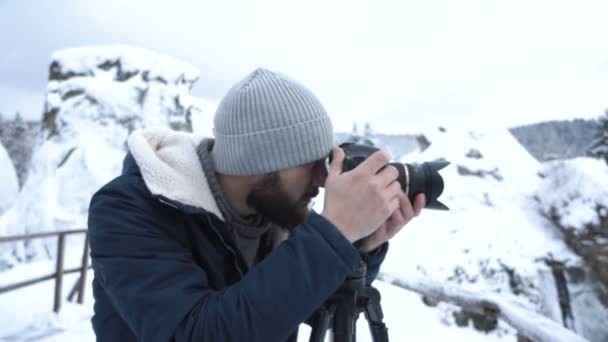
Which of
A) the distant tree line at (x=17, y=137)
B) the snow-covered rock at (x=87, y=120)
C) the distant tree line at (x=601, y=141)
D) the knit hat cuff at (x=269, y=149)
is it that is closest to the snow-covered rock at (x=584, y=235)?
the distant tree line at (x=601, y=141)

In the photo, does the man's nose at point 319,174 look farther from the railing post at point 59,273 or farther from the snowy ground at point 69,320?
the railing post at point 59,273

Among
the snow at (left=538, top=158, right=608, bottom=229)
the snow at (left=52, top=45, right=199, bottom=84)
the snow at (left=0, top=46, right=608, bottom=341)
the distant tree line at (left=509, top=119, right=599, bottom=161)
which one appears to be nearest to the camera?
the snow at (left=0, top=46, right=608, bottom=341)

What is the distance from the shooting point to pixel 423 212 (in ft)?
30.8

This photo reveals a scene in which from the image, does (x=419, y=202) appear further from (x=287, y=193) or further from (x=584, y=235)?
(x=584, y=235)

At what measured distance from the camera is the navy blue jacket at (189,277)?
662 millimetres

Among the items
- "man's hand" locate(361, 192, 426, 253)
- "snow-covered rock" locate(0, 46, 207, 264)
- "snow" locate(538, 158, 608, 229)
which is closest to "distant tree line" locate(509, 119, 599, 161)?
"snow" locate(538, 158, 608, 229)

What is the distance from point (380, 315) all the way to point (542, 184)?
31.4ft

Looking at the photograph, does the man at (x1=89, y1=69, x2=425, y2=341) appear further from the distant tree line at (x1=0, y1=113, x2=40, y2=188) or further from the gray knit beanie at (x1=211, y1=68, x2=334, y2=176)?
the distant tree line at (x1=0, y1=113, x2=40, y2=188)

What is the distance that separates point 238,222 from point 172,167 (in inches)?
8.8

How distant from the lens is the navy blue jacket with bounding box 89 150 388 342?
2.17ft

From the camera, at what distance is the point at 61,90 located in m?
12.5

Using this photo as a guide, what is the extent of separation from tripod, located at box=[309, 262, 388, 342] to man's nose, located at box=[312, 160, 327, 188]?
22 cm

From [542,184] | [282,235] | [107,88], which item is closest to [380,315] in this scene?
[282,235]

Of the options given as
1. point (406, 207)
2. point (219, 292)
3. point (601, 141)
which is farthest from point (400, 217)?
point (601, 141)
